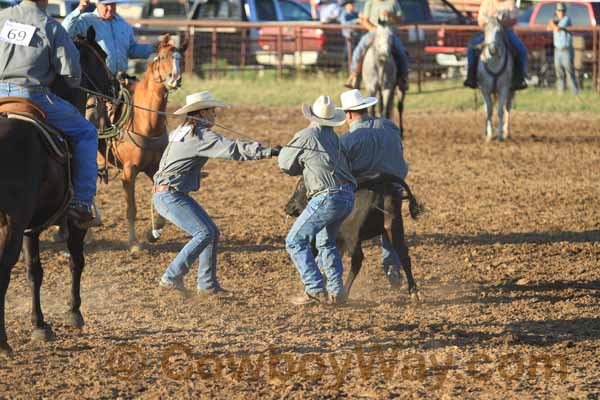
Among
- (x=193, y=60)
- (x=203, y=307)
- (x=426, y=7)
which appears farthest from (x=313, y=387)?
(x=426, y=7)

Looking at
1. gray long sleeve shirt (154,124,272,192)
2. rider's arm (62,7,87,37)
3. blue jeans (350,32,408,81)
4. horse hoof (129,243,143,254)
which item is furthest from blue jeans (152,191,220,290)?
blue jeans (350,32,408,81)

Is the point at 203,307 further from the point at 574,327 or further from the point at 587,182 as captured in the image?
the point at 587,182

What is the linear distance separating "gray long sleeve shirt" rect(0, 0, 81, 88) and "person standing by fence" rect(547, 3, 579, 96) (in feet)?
61.4

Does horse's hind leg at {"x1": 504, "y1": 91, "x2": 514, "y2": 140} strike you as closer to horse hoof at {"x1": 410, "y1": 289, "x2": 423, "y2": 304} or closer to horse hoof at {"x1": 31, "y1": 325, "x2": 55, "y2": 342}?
horse hoof at {"x1": 410, "y1": 289, "x2": 423, "y2": 304}

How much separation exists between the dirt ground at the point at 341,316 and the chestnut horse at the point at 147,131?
0.68m

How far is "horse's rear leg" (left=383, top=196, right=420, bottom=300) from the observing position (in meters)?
8.53

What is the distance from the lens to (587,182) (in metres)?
14.7

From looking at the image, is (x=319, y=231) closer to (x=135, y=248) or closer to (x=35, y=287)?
(x=35, y=287)

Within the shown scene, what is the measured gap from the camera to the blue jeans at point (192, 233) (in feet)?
28.0

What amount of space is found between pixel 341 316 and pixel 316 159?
1161 millimetres

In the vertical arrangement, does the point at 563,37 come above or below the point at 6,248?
below

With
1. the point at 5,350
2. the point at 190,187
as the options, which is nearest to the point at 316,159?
the point at 190,187

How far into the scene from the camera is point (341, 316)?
8.05 metres

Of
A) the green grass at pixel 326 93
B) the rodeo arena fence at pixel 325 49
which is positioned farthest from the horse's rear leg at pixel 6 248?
the rodeo arena fence at pixel 325 49
